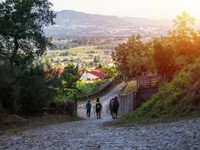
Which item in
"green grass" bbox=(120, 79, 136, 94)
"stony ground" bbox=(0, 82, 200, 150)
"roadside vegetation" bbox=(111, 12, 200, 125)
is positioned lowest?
"green grass" bbox=(120, 79, 136, 94)

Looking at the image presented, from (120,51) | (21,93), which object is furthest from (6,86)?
(120,51)

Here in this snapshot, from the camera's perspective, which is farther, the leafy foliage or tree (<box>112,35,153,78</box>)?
tree (<box>112,35,153,78</box>)

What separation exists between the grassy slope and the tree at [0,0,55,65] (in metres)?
11.9

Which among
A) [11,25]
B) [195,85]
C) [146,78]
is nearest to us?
[195,85]

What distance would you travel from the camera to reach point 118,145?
44.9 feet

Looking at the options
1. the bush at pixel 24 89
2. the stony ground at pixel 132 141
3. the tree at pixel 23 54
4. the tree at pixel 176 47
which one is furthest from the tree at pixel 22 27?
the stony ground at pixel 132 141

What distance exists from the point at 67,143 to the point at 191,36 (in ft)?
106

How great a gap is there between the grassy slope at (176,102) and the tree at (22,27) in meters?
11.9

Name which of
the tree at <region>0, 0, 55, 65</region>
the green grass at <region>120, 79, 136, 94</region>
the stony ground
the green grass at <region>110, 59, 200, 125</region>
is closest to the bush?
the tree at <region>0, 0, 55, 65</region>

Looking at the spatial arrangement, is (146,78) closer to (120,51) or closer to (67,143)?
(67,143)

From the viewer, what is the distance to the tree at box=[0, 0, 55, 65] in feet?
103

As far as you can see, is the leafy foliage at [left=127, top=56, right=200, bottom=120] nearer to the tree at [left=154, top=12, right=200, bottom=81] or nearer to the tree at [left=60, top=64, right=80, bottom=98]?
the tree at [left=154, top=12, right=200, bottom=81]

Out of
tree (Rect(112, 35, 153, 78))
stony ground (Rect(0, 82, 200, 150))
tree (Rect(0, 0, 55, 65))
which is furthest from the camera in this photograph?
tree (Rect(112, 35, 153, 78))

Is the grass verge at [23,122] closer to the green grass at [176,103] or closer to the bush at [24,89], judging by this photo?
the bush at [24,89]
